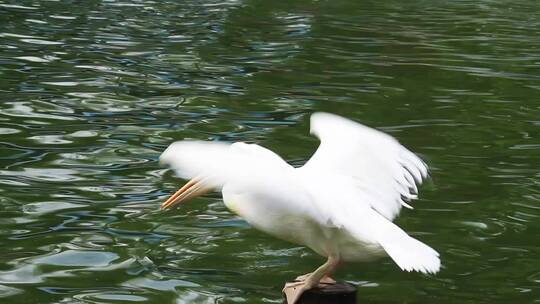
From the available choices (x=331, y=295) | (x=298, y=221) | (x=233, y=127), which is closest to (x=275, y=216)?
(x=298, y=221)

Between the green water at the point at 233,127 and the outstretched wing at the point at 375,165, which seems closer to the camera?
the outstretched wing at the point at 375,165

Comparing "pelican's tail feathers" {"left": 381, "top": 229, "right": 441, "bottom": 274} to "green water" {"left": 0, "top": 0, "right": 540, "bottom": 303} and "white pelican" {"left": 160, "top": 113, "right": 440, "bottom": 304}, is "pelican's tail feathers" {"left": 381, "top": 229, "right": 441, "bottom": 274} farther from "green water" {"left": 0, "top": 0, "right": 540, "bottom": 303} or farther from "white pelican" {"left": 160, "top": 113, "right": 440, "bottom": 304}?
"green water" {"left": 0, "top": 0, "right": 540, "bottom": 303}

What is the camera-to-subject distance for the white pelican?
406 cm

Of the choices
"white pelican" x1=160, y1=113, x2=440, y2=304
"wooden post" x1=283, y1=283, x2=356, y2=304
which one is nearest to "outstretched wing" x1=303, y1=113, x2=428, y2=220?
"white pelican" x1=160, y1=113, x2=440, y2=304

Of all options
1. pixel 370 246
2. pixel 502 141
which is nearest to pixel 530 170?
pixel 502 141

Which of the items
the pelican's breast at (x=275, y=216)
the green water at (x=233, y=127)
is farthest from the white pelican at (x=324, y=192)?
the green water at (x=233, y=127)

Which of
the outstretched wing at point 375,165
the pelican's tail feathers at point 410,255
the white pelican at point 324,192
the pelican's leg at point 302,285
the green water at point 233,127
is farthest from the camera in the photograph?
the green water at point 233,127

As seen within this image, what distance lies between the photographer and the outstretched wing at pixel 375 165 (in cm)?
488

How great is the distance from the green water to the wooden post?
46.6 inches

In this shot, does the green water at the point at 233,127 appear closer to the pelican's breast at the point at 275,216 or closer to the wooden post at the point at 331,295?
the pelican's breast at the point at 275,216

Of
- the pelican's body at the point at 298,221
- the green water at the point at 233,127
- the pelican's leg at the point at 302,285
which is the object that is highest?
the pelican's body at the point at 298,221

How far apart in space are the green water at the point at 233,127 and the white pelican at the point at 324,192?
763 millimetres

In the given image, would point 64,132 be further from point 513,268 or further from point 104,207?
point 513,268

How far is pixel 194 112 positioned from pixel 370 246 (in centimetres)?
509
